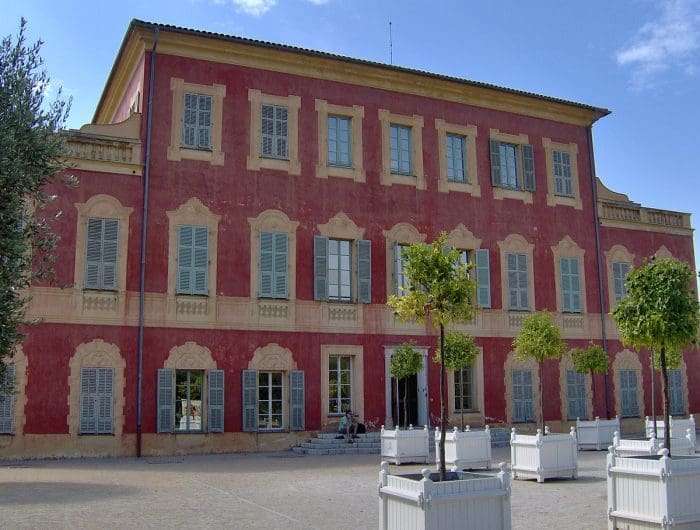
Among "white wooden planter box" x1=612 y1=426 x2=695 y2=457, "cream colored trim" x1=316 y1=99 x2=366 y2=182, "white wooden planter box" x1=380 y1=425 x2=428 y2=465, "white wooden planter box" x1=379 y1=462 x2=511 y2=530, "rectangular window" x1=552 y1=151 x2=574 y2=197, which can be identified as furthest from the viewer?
"rectangular window" x1=552 y1=151 x2=574 y2=197

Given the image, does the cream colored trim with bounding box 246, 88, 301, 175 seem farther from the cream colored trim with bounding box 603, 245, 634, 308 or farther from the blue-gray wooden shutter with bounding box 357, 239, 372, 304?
the cream colored trim with bounding box 603, 245, 634, 308

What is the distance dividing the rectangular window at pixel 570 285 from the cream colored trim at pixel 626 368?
2.38 m

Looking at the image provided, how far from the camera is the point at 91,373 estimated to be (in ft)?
64.0

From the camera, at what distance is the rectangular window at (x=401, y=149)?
954 inches

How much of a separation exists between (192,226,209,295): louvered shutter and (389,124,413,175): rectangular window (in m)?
6.45

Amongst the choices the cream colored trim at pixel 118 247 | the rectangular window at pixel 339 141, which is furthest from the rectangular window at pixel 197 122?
the rectangular window at pixel 339 141

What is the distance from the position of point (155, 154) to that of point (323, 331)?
265 inches

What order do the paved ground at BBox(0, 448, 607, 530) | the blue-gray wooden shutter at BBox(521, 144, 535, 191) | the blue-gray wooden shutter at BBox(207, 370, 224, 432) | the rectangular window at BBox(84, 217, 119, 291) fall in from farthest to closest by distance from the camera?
the blue-gray wooden shutter at BBox(521, 144, 535, 191) → the blue-gray wooden shutter at BBox(207, 370, 224, 432) → the rectangular window at BBox(84, 217, 119, 291) → the paved ground at BBox(0, 448, 607, 530)

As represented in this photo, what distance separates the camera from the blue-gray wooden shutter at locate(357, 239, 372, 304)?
22.8 metres

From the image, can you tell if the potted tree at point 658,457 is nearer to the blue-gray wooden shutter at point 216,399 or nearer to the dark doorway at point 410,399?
the blue-gray wooden shutter at point 216,399

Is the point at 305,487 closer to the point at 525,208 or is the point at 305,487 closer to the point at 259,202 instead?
the point at 259,202

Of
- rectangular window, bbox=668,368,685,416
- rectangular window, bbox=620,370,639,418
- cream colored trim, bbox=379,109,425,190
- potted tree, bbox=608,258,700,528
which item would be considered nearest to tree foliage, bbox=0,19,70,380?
potted tree, bbox=608,258,700,528

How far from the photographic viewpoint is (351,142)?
2364 cm

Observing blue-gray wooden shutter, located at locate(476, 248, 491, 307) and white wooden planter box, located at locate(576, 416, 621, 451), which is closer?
white wooden planter box, located at locate(576, 416, 621, 451)
